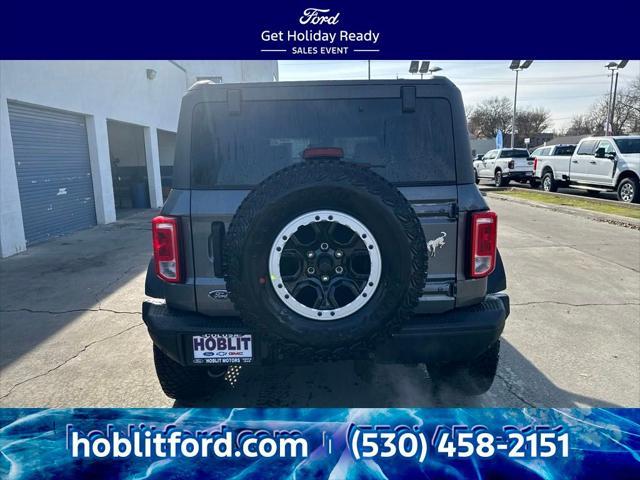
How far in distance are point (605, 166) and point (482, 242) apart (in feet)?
46.6

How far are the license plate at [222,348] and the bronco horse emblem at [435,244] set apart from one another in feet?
3.64

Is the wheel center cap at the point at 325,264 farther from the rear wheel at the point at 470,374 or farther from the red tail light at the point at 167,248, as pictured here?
the rear wheel at the point at 470,374

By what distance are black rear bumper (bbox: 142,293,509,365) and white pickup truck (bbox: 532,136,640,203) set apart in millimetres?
13210

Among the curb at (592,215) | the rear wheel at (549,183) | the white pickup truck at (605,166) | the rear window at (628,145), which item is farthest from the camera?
the rear wheel at (549,183)

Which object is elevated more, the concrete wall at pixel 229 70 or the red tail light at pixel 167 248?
the concrete wall at pixel 229 70

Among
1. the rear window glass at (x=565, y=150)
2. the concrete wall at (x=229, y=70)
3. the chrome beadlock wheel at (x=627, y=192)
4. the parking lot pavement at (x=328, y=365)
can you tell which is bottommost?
the parking lot pavement at (x=328, y=365)

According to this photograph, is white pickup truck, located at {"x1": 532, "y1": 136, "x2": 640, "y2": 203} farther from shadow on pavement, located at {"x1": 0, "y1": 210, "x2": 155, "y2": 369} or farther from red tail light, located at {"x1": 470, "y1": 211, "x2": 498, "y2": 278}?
shadow on pavement, located at {"x1": 0, "y1": 210, "x2": 155, "y2": 369}

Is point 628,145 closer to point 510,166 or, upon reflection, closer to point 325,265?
point 510,166

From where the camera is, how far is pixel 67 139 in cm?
1034

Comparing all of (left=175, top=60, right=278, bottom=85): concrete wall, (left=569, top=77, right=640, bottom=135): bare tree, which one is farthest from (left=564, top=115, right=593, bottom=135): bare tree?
(left=175, top=60, right=278, bottom=85): concrete wall

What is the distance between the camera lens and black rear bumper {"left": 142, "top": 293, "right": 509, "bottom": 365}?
2332 mm

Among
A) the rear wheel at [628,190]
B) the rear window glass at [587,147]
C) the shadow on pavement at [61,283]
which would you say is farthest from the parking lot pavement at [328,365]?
the rear window glass at [587,147]

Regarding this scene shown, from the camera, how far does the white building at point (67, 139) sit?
811cm
